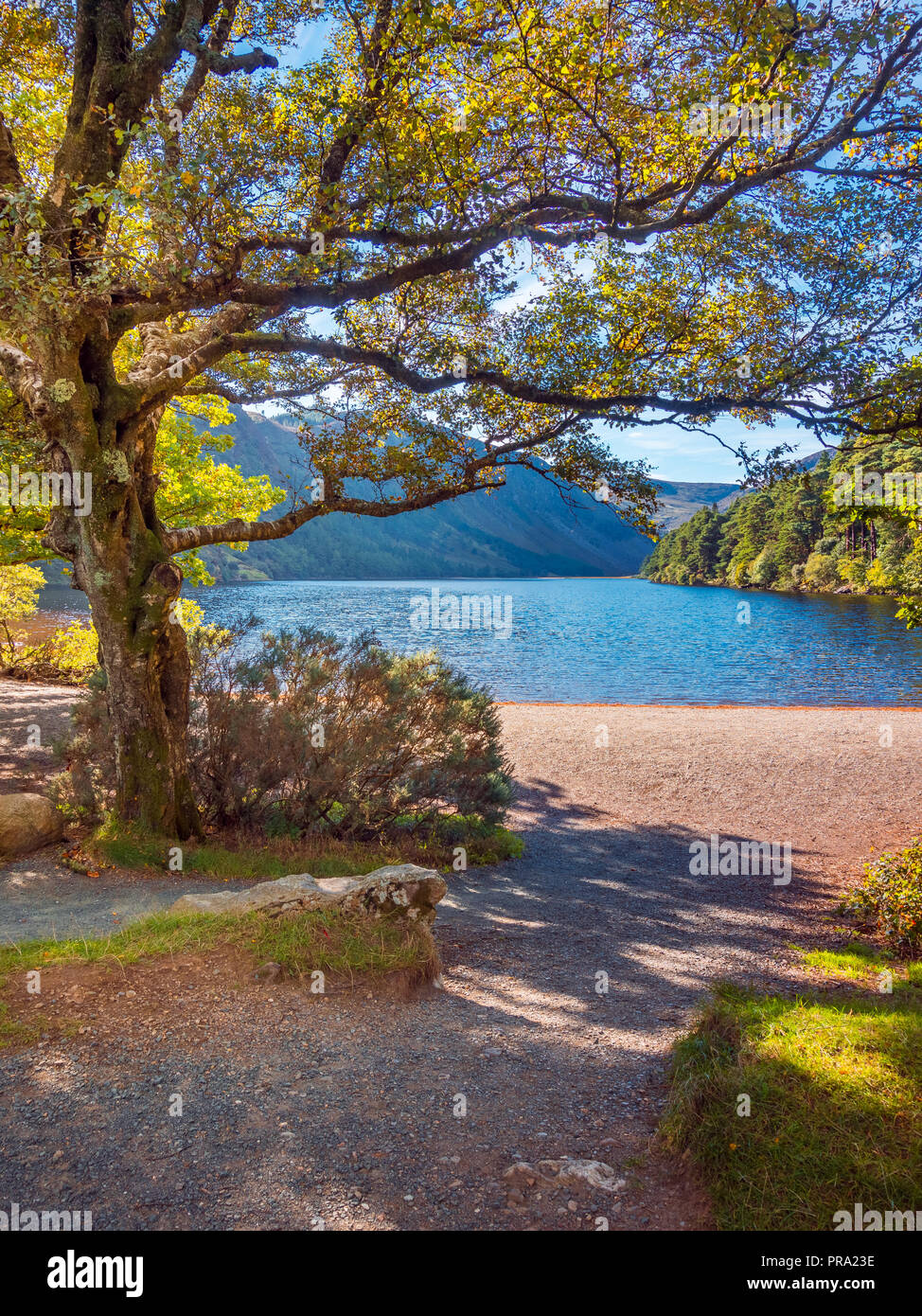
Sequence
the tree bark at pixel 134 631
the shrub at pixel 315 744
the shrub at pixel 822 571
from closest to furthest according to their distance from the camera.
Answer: the tree bark at pixel 134 631 → the shrub at pixel 315 744 → the shrub at pixel 822 571

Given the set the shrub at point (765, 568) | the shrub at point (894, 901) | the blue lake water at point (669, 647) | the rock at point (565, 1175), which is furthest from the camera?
the shrub at point (765, 568)

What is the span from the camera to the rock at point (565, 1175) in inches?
135

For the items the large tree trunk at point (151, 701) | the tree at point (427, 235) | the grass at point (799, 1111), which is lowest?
the grass at point (799, 1111)

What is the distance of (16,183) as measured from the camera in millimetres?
7723

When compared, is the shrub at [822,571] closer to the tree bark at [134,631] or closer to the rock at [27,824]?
the tree bark at [134,631]

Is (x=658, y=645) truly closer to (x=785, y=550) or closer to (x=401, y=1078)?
(x=401, y=1078)

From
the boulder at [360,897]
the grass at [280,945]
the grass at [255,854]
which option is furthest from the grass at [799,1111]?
the grass at [255,854]

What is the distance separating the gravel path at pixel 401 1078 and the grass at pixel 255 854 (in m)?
0.99

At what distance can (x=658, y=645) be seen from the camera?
1991 inches

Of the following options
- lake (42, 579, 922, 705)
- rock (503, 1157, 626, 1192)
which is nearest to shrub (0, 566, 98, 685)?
lake (42, 579, 922, 705)

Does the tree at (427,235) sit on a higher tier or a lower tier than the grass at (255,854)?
higher

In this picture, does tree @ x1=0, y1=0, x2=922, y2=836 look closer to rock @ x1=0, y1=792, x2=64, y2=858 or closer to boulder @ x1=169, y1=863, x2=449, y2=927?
rock @ x1=0, y1=792, x2=64, y2=858

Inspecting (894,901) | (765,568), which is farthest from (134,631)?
(765,568)

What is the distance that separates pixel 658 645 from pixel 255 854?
44384mm
